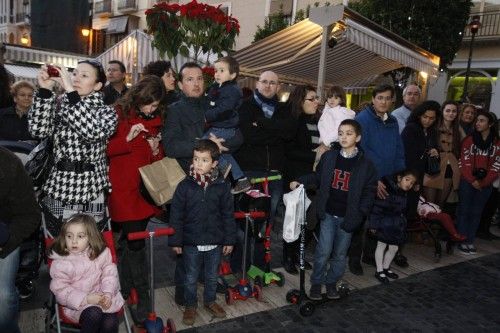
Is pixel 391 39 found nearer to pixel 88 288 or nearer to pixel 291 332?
pixel 291 332

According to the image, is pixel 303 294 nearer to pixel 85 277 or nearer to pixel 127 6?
pixel 85 277

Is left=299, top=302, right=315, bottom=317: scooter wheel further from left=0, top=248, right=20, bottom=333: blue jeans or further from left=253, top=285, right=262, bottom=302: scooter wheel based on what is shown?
left=0, top=248, right=20, bottom=333: blue jeans

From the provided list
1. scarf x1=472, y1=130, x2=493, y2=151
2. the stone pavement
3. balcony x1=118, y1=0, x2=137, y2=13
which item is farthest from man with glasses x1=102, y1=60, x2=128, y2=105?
balcony x1=118, y1=0, x2=137, y2=13

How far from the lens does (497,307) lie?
180 inches

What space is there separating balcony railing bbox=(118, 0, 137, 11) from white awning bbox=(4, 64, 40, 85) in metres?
15.4

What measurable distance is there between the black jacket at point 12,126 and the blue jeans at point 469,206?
6236mm

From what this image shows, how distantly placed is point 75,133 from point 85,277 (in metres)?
1.04

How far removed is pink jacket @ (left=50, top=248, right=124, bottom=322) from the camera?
2.69m

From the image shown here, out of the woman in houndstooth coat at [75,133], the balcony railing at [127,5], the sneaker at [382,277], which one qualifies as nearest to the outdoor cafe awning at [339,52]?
the sneaker at [382,277]

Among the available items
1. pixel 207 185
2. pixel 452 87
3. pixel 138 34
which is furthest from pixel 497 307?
pixel 452 87

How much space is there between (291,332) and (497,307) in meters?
2.59

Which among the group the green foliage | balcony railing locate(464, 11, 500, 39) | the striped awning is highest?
balcony railing locate(464, 11, 500, 39)

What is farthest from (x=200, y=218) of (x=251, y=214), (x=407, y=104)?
(x=407, y=104)

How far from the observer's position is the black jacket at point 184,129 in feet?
12.2
